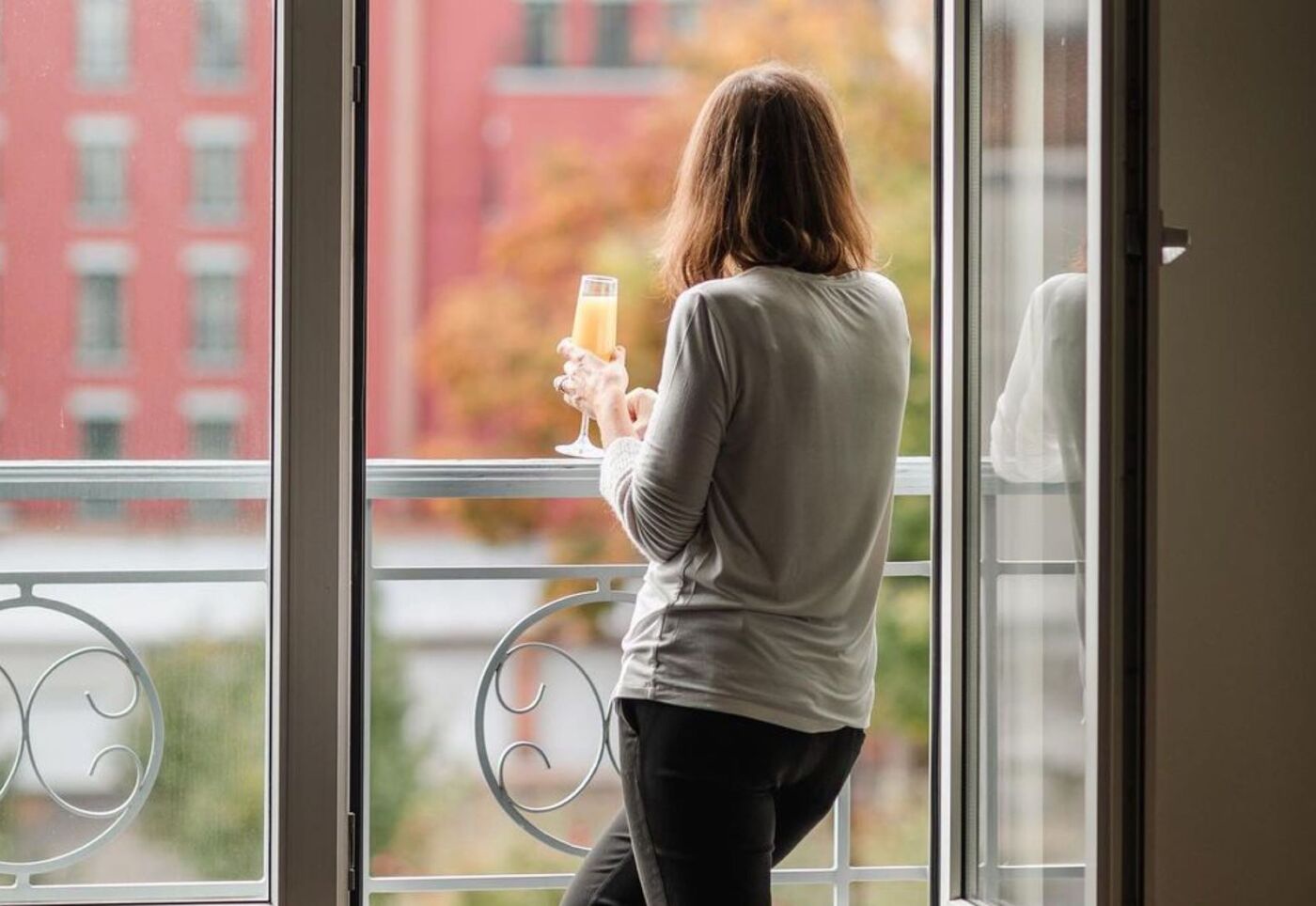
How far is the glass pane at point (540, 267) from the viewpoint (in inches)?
165

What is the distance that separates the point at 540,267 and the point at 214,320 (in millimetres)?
3852

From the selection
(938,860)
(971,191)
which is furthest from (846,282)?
(938,860)

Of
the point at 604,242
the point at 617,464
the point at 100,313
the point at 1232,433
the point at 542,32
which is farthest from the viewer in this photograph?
the point at 604,242

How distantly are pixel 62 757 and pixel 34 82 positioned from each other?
1.00 m

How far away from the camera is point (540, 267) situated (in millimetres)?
5680

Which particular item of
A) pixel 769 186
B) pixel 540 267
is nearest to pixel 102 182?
pixel 769 186

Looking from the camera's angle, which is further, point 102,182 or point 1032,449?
point 102,182

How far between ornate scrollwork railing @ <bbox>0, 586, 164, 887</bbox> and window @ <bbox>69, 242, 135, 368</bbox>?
1.25 feet

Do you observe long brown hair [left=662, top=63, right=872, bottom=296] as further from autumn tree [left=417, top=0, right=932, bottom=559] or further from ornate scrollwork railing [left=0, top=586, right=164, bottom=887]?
autumn tree [left=417, top=0, right=932, bottom=559]

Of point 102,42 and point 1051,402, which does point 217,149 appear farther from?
point 1051,402

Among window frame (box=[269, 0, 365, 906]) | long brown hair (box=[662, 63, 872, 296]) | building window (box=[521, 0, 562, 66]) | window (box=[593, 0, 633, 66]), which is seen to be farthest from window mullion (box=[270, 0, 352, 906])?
window (box=[593, 0, 633, 66])

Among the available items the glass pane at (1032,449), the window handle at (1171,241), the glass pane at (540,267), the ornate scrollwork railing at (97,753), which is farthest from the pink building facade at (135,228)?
the glass pane at (540,267)

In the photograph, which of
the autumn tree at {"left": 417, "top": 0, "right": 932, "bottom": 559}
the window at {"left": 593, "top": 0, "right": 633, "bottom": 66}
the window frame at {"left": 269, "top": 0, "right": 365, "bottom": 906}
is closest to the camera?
the window frame at {"left": 269, "top": 0, "right": 365, "bottom": 906}

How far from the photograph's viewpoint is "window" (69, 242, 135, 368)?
6.08ft
